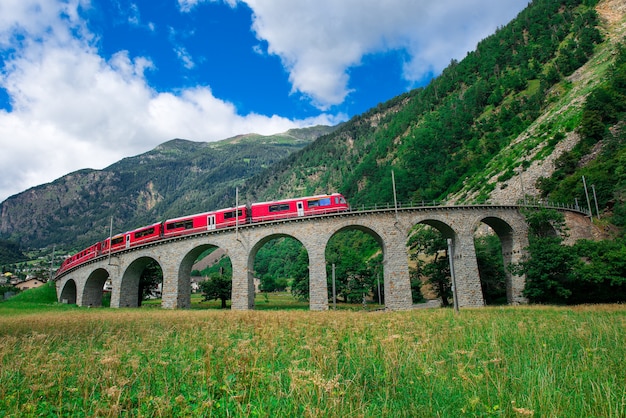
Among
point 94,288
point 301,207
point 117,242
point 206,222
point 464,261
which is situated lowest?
point 94,288

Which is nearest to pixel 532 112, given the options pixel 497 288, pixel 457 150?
pixel 457 150

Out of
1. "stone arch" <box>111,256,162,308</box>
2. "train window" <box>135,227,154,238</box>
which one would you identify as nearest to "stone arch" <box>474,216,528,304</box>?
"train window" <box>135,227,154,238</box>

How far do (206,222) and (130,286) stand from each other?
554 inches

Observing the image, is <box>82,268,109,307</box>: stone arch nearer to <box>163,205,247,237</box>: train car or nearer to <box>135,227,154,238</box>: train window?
<box>135,227,154,238</box>: train window

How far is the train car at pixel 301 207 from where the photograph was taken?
31969 millimetres

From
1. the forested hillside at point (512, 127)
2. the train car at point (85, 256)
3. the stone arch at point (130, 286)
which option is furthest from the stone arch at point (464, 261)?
the train car at point (85, 256)

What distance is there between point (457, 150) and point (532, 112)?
18197 mm

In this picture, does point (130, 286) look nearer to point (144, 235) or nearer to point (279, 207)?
point (144, 235)

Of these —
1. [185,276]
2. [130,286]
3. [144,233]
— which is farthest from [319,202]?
[130,286]

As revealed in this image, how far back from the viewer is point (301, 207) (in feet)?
106

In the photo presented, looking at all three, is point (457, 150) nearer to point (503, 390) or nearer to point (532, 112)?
point (532, 112)

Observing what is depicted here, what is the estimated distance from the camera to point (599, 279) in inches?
1000

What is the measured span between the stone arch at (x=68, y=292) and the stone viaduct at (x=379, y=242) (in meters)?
20.8

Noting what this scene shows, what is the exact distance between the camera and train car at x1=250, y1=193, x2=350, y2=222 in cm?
3197
